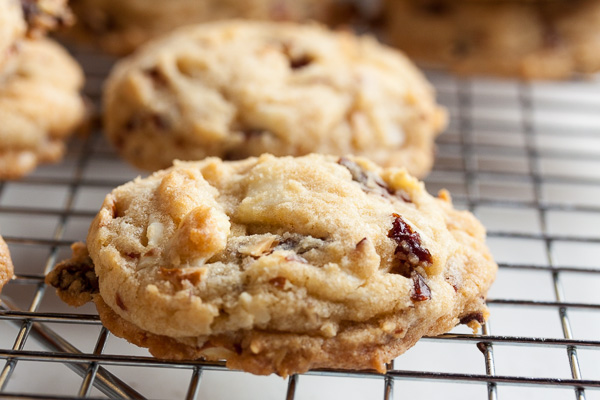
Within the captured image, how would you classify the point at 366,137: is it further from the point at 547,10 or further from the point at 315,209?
the point at 547,10

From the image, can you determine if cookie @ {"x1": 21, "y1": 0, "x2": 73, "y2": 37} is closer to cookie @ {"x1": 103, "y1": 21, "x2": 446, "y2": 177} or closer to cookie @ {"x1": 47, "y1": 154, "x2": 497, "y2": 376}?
cookie @ {"x1": 103, "y1": 21, "x2": 446, "y2": 177}

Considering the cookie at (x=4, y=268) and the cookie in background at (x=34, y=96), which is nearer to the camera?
the cookie at (x=4, y=268)

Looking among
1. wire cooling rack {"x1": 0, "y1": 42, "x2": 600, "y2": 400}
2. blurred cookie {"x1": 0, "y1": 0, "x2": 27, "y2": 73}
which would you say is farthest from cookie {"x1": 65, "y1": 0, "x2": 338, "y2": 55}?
blurred cookie {"x1": 0, "y1": 0, "x2": 27, "y2": 73}

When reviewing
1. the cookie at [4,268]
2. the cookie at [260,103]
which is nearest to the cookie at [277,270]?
the cookie at [4,268]

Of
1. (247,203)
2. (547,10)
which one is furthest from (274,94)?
(547,10)

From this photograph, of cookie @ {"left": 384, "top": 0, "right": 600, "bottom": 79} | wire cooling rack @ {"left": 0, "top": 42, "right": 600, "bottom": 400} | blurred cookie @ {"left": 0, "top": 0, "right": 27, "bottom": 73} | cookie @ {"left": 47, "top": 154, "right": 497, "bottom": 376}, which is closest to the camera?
cookie @ {"left": 47, "top": 154, "right": 497, "bottom": 376}

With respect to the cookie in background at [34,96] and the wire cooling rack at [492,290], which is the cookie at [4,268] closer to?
the wire cooling rack at [492,290]
